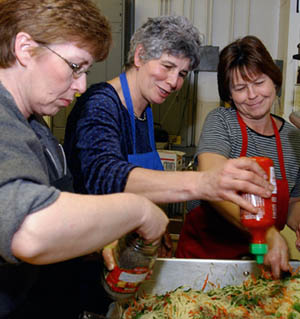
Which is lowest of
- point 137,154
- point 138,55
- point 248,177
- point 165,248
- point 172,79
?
point 165,248

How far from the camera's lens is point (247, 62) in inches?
71.2

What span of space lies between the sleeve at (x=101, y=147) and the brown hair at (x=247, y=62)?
24.6 inches

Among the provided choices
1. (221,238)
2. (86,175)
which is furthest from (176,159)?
(86,175)

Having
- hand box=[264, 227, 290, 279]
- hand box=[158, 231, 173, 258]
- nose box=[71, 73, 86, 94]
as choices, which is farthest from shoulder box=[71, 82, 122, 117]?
Answer: hand box=[264, 227, 290, 279]

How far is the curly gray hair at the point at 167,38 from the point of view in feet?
5.60

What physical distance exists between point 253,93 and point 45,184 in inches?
51.9

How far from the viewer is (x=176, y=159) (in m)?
3.33

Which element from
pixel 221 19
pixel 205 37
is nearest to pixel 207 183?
pixel 205 37

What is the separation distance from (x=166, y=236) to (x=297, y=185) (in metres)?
0.72

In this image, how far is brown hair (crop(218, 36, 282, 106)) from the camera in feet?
5.92

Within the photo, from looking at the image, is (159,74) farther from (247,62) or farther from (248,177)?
(248,177)

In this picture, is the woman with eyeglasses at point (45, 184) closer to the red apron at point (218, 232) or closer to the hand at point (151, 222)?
the hand at point (151, 222)

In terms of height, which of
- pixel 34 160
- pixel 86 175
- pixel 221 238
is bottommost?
pixel 221 238

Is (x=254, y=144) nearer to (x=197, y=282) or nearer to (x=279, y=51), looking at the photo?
(x=197, y=282)
